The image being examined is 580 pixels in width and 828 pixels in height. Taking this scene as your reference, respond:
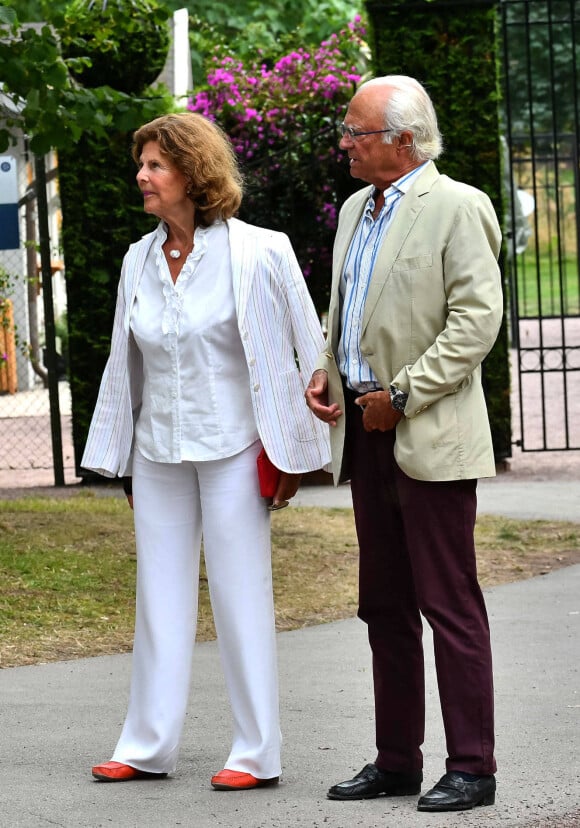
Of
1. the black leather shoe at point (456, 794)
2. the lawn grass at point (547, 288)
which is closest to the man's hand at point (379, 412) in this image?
the black leather shoe at point (456, 794)

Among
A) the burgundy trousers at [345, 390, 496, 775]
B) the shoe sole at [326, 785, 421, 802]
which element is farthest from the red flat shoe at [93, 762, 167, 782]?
the burgundy trousers at [345, 390, 496, 775]

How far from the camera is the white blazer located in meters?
4.21

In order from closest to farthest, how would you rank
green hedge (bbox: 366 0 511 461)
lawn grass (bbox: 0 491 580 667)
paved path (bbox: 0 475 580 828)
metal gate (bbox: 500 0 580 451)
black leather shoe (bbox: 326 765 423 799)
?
paved path (bbox: 0 475 580 828) → black leather shoe (bbox: 326 765 423 799) → lawn grass (bbox: 0 491 580 667) → green hedge (bbox: 366 0 511 461) → metal gate (bbox: 500 0 580 451)

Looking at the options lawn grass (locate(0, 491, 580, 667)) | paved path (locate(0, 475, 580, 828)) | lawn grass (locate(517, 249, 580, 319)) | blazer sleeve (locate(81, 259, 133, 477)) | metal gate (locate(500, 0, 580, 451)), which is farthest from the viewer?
lawn grass (locate(517, 249, 580, 319))

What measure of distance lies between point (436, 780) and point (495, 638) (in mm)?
1930

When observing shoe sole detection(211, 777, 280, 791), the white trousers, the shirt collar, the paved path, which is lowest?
the paved path

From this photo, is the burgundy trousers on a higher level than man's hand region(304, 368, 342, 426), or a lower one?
lower

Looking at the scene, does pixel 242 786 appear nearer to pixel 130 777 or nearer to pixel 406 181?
pixel 130 777

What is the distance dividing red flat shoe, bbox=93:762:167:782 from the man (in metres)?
0.84

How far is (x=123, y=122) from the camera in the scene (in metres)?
8.14

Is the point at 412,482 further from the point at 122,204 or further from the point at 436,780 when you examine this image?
the point at 122,204

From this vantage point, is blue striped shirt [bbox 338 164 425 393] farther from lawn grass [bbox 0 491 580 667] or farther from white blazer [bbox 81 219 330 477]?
lawn grass [bbox 0 491 580 667]

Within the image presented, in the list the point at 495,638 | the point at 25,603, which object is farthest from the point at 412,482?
the point at 25,603

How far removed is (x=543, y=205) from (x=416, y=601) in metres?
38.3
